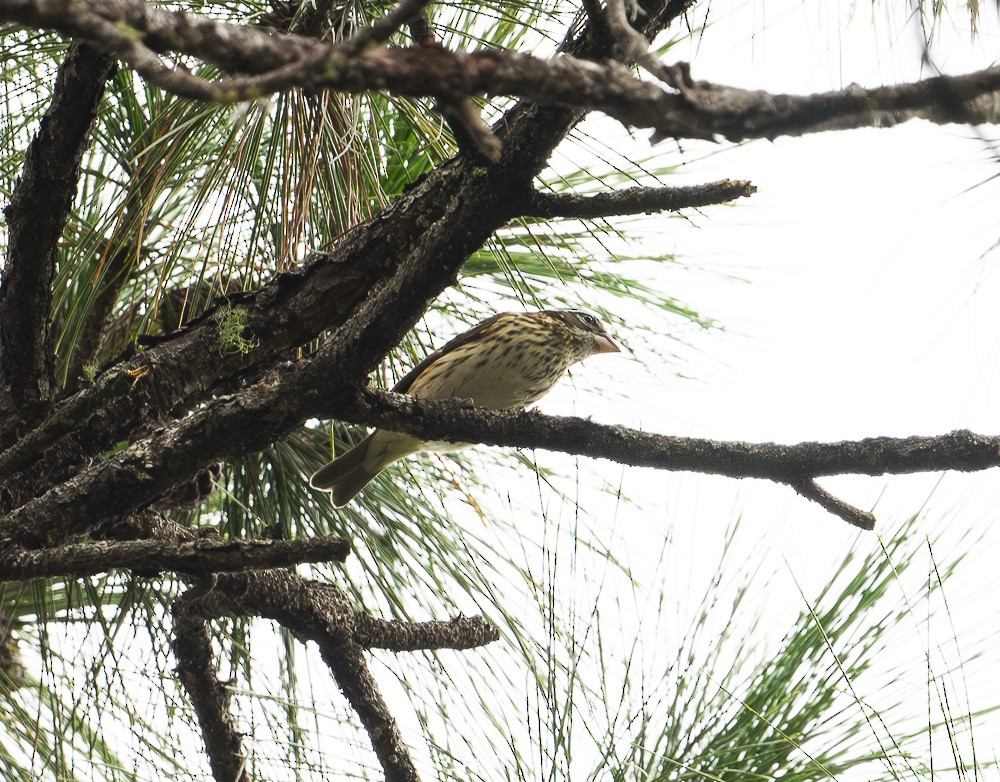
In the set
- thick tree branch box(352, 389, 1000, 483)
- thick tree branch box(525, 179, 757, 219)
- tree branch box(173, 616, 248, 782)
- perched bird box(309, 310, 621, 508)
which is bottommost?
tree branch box(173, 616, 248, 782)

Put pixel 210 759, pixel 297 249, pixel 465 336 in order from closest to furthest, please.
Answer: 1. pixel 210 759
2. pixel 297 249
3. pixel 465 336

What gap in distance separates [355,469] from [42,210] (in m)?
1.16

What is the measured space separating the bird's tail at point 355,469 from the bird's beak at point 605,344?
693 mm

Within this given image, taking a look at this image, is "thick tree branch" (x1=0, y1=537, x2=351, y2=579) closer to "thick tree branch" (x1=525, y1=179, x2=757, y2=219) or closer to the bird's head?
"thick tree branch" (x1=525, y1=179, x2=757, y2=219)

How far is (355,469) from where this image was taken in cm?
282

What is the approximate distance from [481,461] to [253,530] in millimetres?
669

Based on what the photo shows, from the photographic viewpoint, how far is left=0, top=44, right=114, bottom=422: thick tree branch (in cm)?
180

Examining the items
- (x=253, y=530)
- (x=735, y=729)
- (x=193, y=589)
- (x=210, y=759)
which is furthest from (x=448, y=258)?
(x=253, y=530)

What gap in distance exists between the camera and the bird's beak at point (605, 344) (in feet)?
10.5

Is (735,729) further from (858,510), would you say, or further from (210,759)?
(210,759)

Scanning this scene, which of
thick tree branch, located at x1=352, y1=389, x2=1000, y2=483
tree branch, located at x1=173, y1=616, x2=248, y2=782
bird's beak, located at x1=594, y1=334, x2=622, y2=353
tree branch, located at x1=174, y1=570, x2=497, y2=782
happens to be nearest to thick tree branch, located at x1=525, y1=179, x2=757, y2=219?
thick tree branch, located at x1=352, y1=389, x2=1000, y2=483

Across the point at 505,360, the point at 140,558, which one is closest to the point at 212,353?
the point at 140,558

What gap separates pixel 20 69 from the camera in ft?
9.48

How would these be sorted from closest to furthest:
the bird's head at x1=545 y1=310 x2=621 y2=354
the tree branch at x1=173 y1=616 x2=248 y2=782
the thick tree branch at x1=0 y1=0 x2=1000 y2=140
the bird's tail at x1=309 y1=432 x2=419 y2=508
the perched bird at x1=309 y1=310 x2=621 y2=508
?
1. the thick tree branch at x1=0 y1=0 x2=1000 y2=140
2. the tree branch at x1=173 y1=616 x2=248 y2=782
3. the bird's tail at x1=309 y1=432 x2=419 y2=508
4. the perched bird at x1=309 y1=310 x2=621 y2=508
5. the bird's head at x1=545 y1=310 x2=621 y2=354
